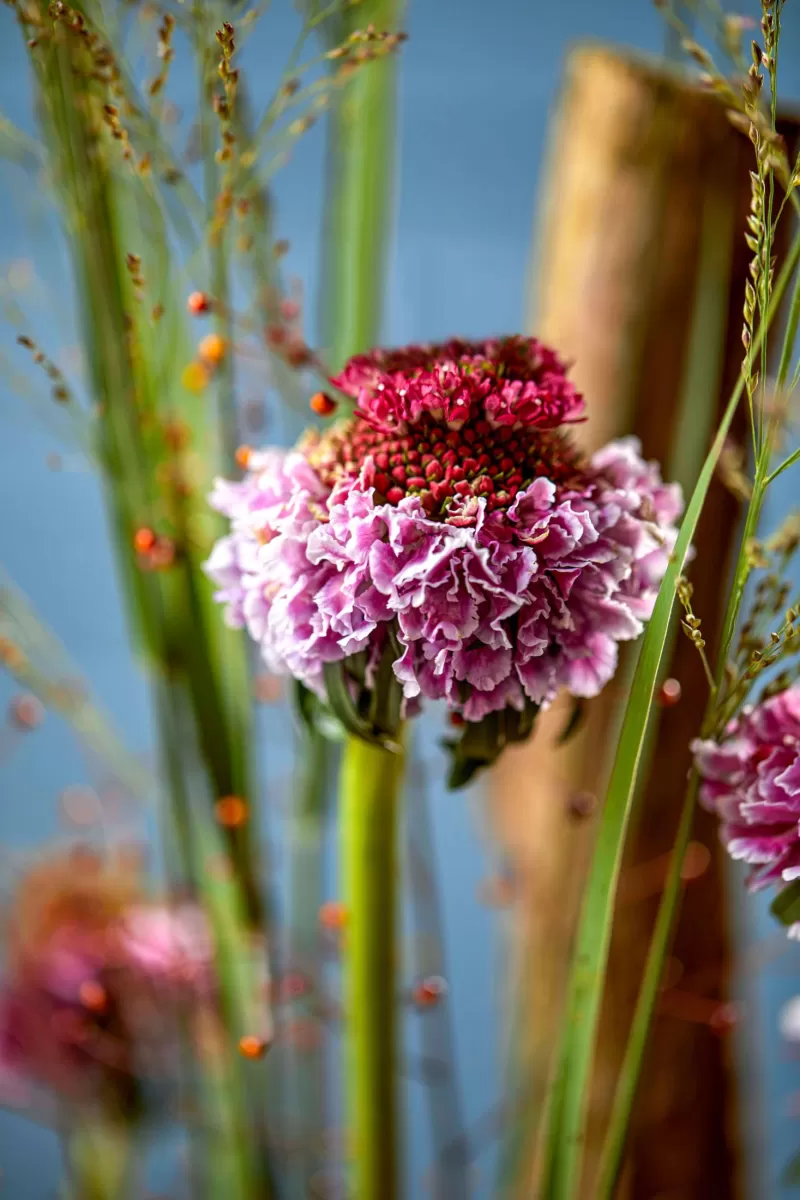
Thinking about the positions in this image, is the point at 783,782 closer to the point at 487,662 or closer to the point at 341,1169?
the point at 487,662

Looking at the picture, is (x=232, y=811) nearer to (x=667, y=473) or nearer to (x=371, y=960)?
(x=371, y=960)

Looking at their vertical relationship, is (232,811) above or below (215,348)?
below

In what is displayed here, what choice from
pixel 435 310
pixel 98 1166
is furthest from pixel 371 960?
pixel 435 310

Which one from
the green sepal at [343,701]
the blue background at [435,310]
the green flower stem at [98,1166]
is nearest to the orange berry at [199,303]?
the green sepal at [343,701]

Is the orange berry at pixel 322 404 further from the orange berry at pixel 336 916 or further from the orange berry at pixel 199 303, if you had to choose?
the orange berry at pixel 336 916

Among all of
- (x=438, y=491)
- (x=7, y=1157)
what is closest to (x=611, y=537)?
(x=438, y=491)
